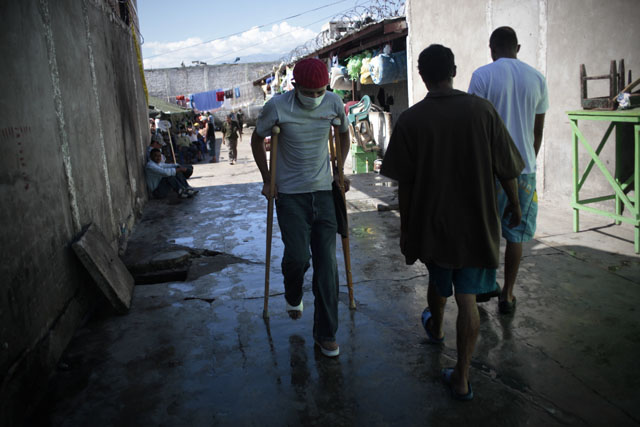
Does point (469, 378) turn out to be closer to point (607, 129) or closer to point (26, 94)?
point (26, 94)

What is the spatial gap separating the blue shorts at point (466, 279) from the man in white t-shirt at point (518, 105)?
3.00ft

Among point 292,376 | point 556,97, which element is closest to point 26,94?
point 292,376

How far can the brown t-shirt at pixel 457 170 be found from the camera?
8.66ft

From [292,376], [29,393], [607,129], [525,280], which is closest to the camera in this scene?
[29,393]

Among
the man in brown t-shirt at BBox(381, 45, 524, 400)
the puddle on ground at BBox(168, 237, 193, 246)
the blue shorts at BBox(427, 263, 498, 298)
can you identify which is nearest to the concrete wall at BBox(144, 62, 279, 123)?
the puddle on ground at BBox(168, 237, 193, 246)

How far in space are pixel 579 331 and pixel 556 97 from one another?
14.1 feet

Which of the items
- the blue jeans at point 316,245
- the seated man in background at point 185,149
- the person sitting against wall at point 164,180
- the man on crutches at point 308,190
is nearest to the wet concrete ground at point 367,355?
the blue jeans at point 316,245

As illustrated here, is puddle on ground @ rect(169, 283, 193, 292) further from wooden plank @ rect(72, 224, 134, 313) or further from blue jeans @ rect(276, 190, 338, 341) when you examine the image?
blue jeans @ rect(276, 190, 338, 341)

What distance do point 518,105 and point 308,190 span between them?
1642 mm

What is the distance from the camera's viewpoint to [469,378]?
118 inches

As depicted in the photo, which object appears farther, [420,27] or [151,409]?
[420,27]

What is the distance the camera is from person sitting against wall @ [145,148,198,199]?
10.2m

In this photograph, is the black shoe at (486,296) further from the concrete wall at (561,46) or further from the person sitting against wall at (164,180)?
the person sitting against wall at (164,180)

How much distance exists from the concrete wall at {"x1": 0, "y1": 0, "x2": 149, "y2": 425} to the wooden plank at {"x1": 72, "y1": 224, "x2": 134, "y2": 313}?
0.29ft
